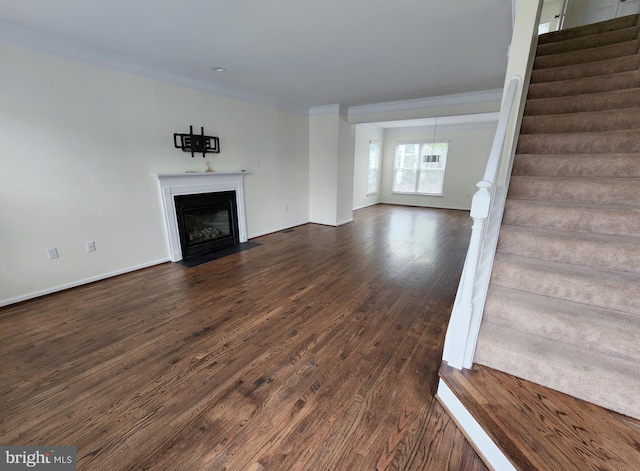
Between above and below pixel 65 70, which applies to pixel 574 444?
below

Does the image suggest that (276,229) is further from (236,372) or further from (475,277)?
(475,277)

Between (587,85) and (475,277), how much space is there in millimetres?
2609

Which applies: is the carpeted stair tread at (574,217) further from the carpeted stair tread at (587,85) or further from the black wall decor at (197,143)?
the black wall decor at (197,143)

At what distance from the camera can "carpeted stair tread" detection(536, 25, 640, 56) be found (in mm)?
2777

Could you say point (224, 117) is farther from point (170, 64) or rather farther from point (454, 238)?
point (454, 238)

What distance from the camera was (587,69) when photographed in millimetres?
2652

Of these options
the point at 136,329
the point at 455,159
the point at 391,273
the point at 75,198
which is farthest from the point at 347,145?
the point at 136,329

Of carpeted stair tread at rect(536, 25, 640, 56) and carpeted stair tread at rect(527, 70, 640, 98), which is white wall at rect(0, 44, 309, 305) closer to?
carpeted stair tread at rect(527, 70, 640, 98)

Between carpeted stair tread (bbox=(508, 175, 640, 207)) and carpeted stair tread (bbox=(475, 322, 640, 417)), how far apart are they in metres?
1.12

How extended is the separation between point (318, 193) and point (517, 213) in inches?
175

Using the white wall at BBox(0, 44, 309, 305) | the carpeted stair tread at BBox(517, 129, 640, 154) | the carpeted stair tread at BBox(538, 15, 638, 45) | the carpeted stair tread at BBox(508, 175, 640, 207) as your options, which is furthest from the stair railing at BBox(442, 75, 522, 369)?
the white wall at BBox(0, 44, 309, 305)

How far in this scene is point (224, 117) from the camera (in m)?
4.16

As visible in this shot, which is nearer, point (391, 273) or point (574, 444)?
point (574, 444)

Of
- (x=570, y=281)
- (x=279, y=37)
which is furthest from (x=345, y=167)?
(x=570, y=281)
